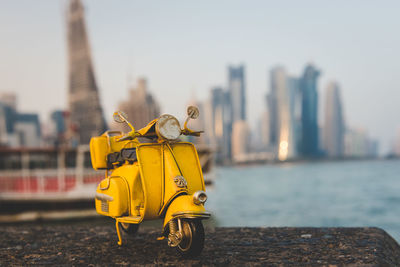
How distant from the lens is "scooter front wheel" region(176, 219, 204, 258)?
3.22 metres

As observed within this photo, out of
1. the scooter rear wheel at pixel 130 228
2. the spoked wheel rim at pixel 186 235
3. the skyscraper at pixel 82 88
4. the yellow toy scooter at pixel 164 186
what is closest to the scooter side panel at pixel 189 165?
the yellow toy scooter at pixel 164 186

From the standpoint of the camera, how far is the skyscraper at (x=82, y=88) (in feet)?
244

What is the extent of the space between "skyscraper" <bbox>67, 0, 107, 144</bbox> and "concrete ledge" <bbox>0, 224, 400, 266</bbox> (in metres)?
69.5

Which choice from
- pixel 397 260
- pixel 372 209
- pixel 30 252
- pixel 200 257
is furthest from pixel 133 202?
pixel 372 209

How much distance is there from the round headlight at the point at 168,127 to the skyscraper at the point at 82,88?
2779 inches

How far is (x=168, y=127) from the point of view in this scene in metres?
3.52

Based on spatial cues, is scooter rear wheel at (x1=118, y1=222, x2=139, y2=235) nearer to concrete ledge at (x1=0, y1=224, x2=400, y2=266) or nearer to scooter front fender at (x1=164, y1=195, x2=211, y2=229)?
concrete ledge at (x1=0, y1=224, x2=400, y2=266)

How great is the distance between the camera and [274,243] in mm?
3975

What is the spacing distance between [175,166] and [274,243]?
52.8 inches

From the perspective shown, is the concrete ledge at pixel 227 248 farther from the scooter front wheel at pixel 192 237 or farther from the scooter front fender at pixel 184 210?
the scooter front fender at pixel 184 210

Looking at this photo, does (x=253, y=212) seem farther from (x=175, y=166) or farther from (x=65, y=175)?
(x=175, y=166)

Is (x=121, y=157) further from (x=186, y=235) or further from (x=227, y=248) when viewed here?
(x=227, y=248)

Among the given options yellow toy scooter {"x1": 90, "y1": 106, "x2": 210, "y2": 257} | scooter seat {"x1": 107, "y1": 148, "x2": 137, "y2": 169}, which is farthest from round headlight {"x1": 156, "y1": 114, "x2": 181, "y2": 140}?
scooter seat {"x1": 107, "y1": 148, "x2": 137, "y2": 169}

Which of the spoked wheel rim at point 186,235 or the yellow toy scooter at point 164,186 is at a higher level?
the yellow toy scooter at point 164,186
